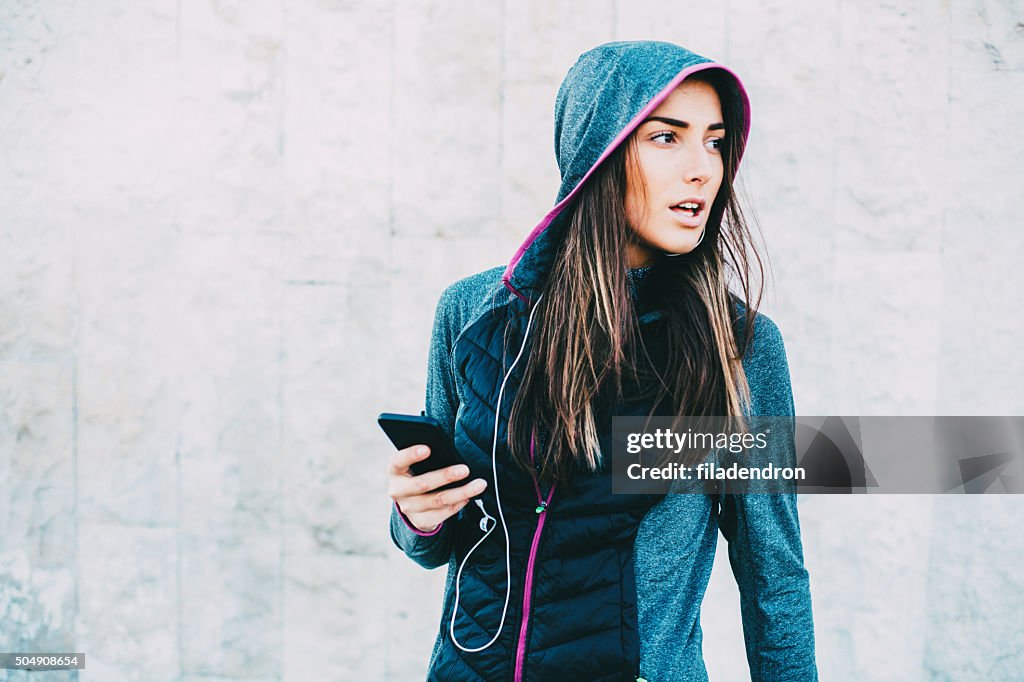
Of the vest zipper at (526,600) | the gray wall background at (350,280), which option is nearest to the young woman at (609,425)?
the vest zipper at (526,600)

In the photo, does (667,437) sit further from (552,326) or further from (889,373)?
(889,373)

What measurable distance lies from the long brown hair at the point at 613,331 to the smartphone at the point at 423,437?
155mm

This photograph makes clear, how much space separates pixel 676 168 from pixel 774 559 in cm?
75

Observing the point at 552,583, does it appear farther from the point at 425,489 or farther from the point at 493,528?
the point at 425,489

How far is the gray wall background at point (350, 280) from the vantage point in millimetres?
2387

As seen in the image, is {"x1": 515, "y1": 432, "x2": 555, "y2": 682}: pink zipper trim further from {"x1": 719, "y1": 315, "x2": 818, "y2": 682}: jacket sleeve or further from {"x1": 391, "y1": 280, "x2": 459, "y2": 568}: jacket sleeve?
{"x1": 719, "y1": 315, "x2": 818, "y2": 682}: jacket sleeve

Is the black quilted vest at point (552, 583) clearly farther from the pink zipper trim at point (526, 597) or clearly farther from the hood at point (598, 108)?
the hood at point (598, 108)

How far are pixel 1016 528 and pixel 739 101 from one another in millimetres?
1901

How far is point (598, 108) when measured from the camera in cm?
144

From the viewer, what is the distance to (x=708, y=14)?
237 centimetres

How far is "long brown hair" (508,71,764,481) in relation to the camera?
4.60 ft

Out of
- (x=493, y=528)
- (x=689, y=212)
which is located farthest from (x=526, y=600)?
(x=689, y=212)

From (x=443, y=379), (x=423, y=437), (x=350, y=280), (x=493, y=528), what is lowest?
(x=493, y=528)

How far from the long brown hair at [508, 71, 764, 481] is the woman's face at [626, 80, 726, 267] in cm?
2
